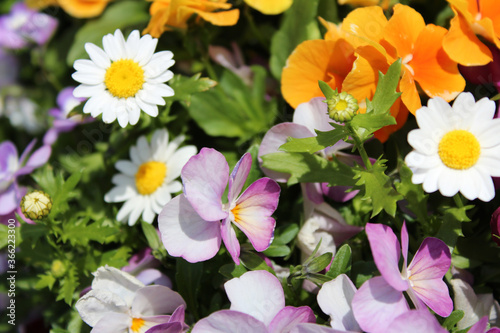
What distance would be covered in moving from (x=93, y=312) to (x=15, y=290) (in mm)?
355

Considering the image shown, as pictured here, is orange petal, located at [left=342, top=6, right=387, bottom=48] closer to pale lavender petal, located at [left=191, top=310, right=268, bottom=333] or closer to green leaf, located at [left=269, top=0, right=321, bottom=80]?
green leaf, located at [left=269, top=0, right=321, bottom=80]

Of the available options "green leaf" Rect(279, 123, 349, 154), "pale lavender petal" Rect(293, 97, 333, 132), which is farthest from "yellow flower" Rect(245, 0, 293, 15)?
"green leaf" Rect(279, 123, 349, 154)

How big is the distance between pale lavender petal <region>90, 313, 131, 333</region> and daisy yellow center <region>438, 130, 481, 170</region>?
1.70ft

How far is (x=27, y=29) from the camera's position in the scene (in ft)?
4.33

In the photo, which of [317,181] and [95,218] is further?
[95,218]

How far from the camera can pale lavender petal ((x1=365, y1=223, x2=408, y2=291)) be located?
601 millimetres

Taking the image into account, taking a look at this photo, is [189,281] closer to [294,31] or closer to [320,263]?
[320,263]

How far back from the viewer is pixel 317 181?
0.77 m

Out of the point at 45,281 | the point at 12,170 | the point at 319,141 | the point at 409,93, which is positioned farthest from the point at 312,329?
the point at 12,170

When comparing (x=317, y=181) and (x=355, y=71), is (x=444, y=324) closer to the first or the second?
(x=317, y=181)

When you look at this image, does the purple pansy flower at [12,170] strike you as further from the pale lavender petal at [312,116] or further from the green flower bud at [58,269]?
the pale lavender petal at [312,116]

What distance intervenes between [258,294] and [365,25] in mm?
454

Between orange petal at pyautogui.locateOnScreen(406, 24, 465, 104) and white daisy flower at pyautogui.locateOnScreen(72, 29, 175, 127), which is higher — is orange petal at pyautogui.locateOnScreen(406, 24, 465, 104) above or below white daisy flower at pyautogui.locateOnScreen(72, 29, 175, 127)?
above

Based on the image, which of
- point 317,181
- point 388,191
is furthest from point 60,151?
point 388,191
